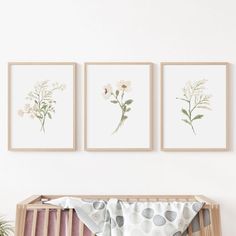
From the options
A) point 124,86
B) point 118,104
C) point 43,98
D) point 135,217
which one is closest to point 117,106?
point 118,104

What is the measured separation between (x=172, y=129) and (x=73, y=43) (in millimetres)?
815

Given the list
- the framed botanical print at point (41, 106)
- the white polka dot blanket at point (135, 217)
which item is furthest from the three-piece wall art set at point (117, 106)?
the white polka dot blanket at point (135, 217)

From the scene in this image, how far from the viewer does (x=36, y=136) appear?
3102mm

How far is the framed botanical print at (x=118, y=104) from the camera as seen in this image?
3098 mm

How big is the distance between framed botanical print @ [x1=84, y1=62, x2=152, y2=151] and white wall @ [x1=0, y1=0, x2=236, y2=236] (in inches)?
2.1

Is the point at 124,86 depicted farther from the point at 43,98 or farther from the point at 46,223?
the point at 46,223

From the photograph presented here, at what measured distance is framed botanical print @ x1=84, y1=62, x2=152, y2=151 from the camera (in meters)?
3.10

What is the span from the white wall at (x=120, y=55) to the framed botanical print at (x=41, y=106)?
0.05 m

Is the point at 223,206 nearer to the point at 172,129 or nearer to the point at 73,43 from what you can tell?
the point at 172,129

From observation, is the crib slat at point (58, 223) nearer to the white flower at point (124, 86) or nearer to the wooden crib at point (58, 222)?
the wooden crib at point (58, 222)

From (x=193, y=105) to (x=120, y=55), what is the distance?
1.80 feet

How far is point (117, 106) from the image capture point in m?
3.10

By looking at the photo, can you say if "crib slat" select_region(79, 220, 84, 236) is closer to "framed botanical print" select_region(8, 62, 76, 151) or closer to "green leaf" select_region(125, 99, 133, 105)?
"framed botanical print" select_region(8, 62, 76, 151)

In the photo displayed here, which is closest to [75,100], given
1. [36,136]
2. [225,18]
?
[36,136]
